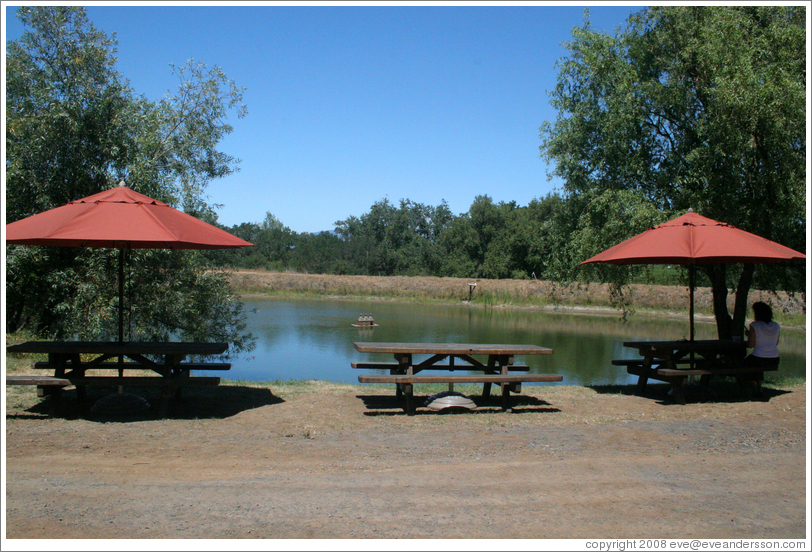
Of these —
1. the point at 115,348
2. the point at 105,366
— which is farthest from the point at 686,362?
the point at 105,366

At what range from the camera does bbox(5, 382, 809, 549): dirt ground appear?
3795 mm

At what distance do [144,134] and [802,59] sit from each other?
12.6 metres

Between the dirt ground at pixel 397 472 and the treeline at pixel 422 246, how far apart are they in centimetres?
3729

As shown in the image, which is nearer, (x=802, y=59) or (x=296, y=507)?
(x=296, y=507)

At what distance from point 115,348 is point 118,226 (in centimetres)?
147

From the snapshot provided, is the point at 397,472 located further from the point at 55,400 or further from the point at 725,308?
the point at 725,308

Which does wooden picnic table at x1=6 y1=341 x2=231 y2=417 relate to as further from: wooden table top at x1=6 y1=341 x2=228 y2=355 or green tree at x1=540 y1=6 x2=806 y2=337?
green tree at x1=540 y1=6 x2=806 y2=337

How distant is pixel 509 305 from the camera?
39.6 m

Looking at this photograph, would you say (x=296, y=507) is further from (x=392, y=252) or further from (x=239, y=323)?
(x=392, y=252)

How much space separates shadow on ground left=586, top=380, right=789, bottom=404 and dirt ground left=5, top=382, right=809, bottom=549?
78cm

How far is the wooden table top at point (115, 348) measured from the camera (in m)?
6.26

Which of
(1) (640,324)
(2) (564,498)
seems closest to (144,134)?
(2) (564,498)

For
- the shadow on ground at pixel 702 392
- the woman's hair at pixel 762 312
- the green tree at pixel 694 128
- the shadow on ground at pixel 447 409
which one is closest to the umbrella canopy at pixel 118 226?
the shadow on ground at pixel 447 409

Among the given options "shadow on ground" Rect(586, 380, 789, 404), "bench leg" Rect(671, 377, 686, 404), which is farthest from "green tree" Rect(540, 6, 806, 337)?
"bench leg" Rect(671, 377, 686, 404)
